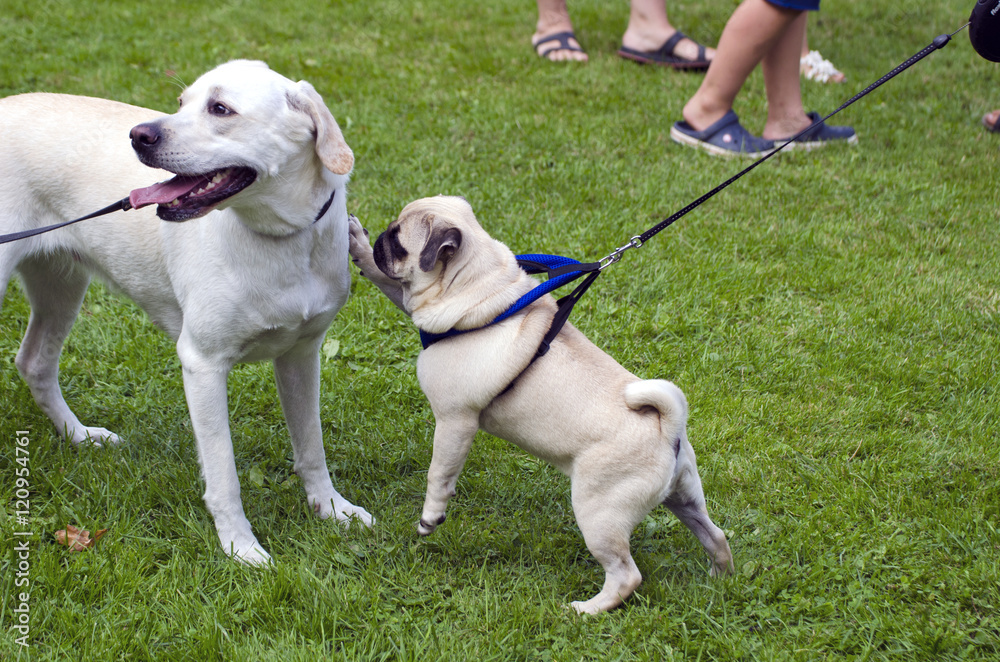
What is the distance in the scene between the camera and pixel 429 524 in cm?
280

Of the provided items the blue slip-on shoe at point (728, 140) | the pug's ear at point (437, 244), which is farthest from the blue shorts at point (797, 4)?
the pug's ear at point (437, 244)

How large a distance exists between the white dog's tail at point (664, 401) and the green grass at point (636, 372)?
0.64 metres

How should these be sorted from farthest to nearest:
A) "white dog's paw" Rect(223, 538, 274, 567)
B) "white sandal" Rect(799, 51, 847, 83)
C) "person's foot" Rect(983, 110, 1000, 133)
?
"white sandal" Rect(799, 51, 847, 83), "person's foot" Rect(983, 110, 1000, 133), "white dog's paw" Rect(223, 538, 274, 567)

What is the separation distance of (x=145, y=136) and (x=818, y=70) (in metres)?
7.02

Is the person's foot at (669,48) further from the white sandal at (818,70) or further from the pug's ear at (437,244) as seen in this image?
the pug's ear at (437,244)

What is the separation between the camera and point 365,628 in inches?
103

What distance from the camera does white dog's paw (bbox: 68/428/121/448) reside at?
344cm

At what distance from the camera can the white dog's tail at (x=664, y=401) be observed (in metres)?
2.51

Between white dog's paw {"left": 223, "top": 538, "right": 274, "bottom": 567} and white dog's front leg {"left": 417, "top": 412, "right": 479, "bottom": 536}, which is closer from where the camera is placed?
white dog's front leg {"left": 417, "top": 412, "right": 479, "bottom": 536}

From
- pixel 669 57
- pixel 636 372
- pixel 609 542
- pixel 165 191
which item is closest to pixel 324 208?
pixel 165 191

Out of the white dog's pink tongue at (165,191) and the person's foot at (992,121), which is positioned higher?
the white dog's pink tongue at (165,191)

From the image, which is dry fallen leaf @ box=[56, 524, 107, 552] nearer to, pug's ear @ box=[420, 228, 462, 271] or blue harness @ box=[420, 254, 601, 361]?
blue harness @ box=[420, 254, 601, 361]

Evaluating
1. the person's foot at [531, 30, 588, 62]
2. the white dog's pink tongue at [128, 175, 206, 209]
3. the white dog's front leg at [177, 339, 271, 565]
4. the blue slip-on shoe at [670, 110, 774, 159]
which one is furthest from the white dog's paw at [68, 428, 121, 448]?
the person's foot at [531, 30, 588, 62]

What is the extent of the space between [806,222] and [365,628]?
→ 3.99 metres
